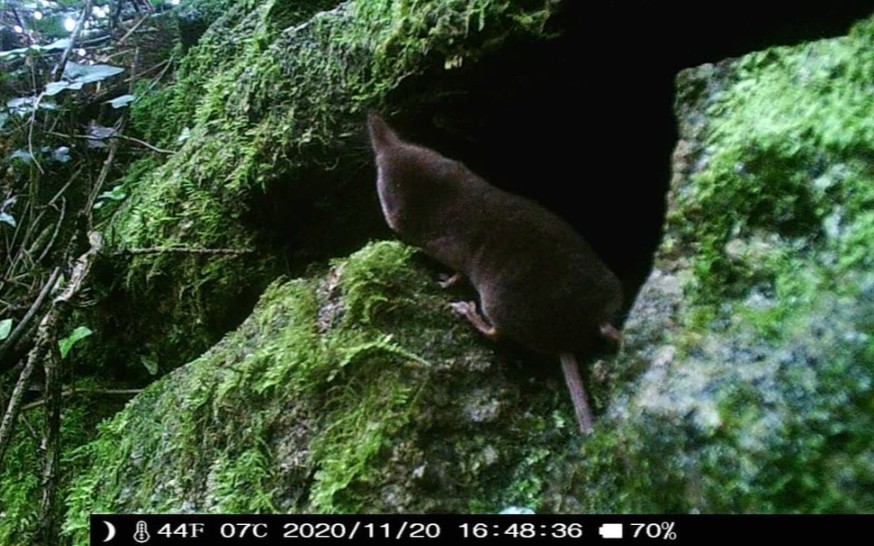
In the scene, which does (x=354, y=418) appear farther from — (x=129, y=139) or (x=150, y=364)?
(x=129, y=139)

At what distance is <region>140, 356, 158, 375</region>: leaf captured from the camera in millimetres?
3301

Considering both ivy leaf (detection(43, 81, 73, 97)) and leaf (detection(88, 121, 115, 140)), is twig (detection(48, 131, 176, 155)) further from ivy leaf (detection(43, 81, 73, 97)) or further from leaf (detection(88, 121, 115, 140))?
ivy leaf (detection(43, 81, 73, 97))

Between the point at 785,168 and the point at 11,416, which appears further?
the point at 11,416

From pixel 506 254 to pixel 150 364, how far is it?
1.96 meters

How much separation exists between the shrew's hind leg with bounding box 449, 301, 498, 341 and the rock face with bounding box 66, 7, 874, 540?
4 centimetres

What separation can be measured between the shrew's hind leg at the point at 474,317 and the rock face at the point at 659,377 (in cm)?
4

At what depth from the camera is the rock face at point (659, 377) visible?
48.2 inches

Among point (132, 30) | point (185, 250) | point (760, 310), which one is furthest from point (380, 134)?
point (132, 30)

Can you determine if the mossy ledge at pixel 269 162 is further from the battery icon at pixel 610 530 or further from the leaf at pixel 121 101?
the battery icon at pixel 610 530

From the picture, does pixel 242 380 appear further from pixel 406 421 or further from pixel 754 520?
pixel 754 520

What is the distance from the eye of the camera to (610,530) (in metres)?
1.45

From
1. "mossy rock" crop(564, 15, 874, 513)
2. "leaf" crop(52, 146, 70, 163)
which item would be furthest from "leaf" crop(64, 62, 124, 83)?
"mossy rock" crop(564, 15, 874, 513)

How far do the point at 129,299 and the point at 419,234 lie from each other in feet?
5.54
